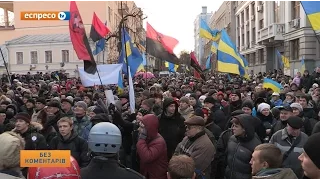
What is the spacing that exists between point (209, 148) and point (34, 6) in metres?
49.9

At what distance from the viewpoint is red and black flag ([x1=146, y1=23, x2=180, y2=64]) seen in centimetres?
1334

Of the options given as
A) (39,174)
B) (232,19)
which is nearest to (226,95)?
(39,174)

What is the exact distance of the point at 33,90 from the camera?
532 inches

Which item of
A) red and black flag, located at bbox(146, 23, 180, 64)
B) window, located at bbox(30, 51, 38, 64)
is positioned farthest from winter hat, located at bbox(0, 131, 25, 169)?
window, located at bbox(30, 51, 38, 64)

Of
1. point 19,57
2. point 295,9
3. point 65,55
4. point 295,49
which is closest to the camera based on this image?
point 295,49

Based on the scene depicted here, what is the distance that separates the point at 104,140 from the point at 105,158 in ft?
0.60

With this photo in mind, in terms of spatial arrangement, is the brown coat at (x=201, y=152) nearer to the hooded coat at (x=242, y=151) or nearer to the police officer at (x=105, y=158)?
the hooded coat at (x=242, y=151)

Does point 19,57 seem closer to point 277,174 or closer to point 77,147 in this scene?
point 77,147

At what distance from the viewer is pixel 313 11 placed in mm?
7434

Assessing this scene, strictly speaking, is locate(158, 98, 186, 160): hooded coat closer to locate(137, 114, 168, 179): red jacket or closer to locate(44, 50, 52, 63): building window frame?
locate(137, 114, 168, 179): red jacket

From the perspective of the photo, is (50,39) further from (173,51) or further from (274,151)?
(274,151)

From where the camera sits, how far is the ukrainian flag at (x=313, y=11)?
7336 millimetres

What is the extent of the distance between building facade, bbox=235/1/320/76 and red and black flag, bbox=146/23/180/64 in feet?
40.1

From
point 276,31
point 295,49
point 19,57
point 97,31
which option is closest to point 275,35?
point 276,31
